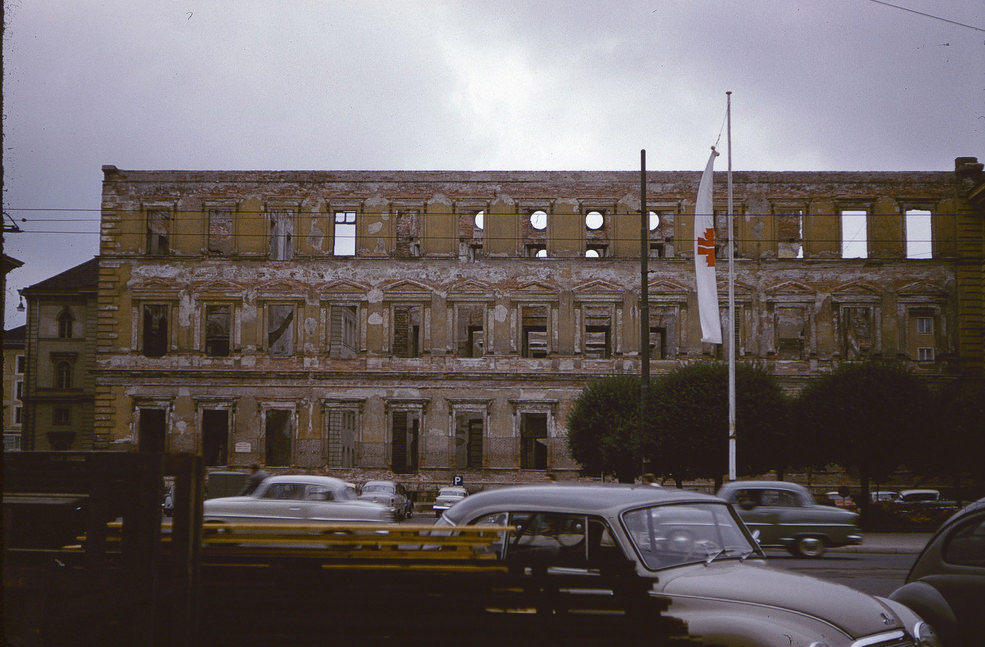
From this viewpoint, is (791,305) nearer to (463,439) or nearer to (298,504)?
(463,439)

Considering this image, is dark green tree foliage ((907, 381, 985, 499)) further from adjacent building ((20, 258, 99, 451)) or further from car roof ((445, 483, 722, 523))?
adjacent building ((20, 258, 99, 451))

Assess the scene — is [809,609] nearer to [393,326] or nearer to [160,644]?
[160,644]

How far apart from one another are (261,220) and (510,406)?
13.0m

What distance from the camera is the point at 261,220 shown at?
4141 cm

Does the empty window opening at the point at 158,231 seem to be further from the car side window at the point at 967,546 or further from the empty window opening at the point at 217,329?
the car side window at the point at 967,546

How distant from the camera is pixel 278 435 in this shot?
40.2 meters

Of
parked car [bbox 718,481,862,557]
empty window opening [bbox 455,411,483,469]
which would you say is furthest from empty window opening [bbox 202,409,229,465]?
parked car [bbox 718,481,862,557]

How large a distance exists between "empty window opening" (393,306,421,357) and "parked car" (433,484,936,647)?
34.2m

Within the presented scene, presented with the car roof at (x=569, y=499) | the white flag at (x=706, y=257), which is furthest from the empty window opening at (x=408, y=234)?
the car roof at (x=569, y=499)

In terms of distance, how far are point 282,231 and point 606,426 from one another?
16209 mm

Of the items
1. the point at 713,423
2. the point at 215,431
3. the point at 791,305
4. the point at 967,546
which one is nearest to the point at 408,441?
the point at 215,431

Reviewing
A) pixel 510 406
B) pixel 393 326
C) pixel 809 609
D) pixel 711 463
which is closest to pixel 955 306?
pixel 711 463

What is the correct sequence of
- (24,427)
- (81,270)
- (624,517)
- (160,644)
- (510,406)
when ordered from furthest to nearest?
(81,270) → (24,427) → (510,406) → (624,517) → (160,644)

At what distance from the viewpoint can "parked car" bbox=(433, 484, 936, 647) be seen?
5414 mm
